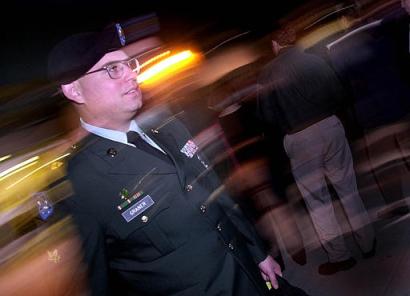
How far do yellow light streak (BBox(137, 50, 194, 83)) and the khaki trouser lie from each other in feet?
13.6

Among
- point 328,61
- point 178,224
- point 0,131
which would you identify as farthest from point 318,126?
point 0,131

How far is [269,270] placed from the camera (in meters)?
2.43

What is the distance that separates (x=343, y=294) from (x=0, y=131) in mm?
8107

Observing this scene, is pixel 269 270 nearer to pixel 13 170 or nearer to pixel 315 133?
pixel 315 133

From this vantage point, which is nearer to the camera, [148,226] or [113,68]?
[148,226]

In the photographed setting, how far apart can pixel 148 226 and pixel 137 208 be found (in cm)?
11

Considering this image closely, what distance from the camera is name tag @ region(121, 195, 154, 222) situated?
1938 mm

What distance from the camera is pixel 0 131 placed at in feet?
28.7

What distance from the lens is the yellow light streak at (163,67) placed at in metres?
7.36

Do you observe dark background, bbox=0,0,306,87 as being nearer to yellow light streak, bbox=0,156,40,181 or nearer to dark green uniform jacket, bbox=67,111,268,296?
yellow light streak, bbox=0,156,40,181

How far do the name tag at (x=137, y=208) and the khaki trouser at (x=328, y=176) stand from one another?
79.2 inches

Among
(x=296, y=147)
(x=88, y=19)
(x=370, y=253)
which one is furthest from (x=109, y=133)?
(x=88, y=19)

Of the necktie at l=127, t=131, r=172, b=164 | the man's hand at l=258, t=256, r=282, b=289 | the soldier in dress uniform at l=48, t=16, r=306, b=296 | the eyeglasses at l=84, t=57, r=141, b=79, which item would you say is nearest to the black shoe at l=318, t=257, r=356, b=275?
the man's hand at l=258, t=256, r=282, b=289

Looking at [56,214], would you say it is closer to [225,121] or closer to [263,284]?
[263,284]
